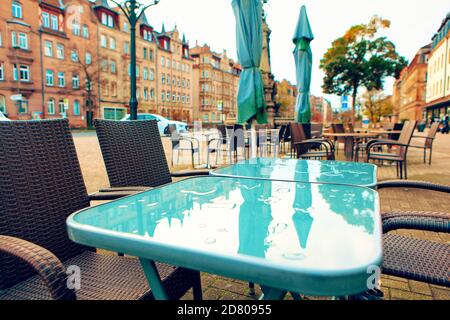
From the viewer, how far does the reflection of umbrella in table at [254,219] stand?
918 mm

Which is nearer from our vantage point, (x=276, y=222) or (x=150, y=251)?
(x=150, y=251)

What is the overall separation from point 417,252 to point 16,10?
36.7 m

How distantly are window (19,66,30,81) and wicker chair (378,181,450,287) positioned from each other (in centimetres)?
3499

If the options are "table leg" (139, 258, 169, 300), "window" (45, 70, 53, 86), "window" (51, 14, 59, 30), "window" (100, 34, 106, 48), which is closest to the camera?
"table leg" (139, 258, 169, 300)

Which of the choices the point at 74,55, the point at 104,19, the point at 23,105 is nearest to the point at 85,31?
the point at 74,55

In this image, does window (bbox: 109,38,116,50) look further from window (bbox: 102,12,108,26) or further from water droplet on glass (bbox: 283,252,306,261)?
water droplet on glass (bbox: 283,252,306,261)

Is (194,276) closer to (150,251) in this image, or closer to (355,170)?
(150,251)

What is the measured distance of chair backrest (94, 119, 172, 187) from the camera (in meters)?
2.24

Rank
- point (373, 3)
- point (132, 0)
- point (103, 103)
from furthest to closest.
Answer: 1. point (103, 103)
2. point (373, 3)
3. point (132, 0)

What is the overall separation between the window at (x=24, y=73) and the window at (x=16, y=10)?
4435 mm

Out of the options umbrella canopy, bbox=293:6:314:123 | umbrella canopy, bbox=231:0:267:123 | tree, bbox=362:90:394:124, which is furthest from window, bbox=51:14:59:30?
tree, bbox=362:90:394:124
